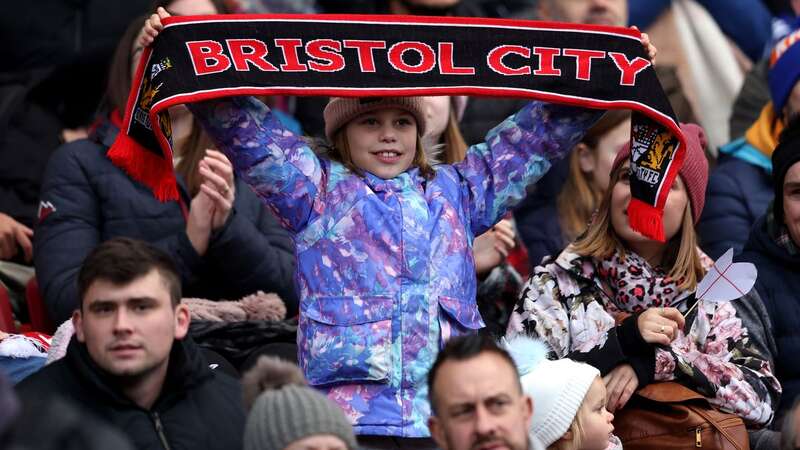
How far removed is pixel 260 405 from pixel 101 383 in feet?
1.82

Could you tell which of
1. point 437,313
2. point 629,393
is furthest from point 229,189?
point 629,393

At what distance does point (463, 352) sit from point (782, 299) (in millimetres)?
2019

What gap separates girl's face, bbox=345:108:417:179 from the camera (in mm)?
5641

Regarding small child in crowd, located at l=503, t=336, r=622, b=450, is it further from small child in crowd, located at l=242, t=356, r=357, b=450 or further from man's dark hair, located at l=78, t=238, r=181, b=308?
man's dark hair, located at l=78, t=238, r=181, b=308

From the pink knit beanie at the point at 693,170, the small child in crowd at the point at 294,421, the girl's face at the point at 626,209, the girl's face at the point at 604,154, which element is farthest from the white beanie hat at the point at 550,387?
the girl's face at the point at 604,154

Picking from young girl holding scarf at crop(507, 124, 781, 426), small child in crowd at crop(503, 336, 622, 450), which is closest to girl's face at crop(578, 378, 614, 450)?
small child in crowd at crop(503, 336, 622, 450)

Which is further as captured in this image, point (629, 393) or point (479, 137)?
point (479, 137)

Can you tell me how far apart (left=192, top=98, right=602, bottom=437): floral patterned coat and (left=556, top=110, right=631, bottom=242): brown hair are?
195cm

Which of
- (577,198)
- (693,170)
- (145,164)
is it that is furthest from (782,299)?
(145,164)

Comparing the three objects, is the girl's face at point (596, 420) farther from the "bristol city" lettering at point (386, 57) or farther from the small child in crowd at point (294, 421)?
the "bristol city" lettering at point (386, 57)

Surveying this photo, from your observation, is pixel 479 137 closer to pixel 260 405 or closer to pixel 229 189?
pixel 229 189

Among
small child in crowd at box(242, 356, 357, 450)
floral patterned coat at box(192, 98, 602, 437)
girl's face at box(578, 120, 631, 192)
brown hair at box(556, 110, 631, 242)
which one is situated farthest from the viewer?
brown hair at box(556, 110, 631, 242)

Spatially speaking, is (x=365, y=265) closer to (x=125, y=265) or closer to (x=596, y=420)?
(x=125, y=265)

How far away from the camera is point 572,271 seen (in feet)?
20.5
